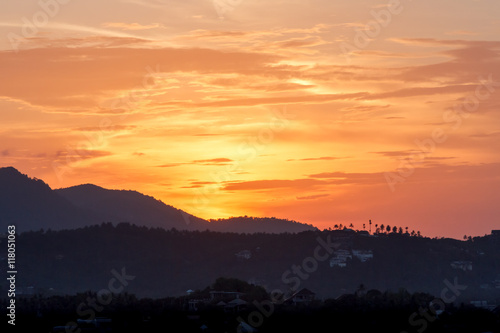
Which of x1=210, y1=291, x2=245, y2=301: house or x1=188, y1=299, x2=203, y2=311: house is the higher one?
x1=210, y1=291, x2=245, y2=301: house

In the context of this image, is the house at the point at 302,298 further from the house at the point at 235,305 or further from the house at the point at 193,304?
the house at the point at 193,304

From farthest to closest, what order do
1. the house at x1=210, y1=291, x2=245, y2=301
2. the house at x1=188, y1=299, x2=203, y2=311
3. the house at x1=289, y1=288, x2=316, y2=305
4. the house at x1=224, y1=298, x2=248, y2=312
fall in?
the house at x1=210, y1=291, x2=245, y2=301
the house at x1=289, y1=288, x2=316, y2=305
the house at x1=188, y1=299, x2=203, y2=311
the house at x1=224, y1=298, x2=248, y2=312

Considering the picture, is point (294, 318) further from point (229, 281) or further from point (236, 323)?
point (229, 281)

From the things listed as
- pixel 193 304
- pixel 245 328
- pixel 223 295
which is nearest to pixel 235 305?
pixel 193 304

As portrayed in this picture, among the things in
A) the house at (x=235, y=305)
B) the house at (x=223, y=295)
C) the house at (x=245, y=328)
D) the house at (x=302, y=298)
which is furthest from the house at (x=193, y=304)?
the house at (x=245, y=328)

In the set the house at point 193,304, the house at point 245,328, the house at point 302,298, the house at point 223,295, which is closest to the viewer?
the house at point 245,328

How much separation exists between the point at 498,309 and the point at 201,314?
1547 inches

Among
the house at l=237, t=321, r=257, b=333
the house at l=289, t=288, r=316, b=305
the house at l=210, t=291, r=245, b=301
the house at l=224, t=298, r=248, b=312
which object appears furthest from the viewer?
the house at l=210, t=291, r=245, b=301

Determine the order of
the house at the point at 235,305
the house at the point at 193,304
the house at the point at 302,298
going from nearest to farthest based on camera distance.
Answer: the house at the point at 235,305
the house at the point at 193,304
the house at the point at 302,298

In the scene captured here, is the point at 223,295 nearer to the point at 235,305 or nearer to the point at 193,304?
the point at 193,304

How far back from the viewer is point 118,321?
96.9m

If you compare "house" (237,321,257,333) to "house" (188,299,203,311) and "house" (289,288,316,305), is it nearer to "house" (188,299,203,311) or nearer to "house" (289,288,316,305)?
"house" (188,299,203,311)

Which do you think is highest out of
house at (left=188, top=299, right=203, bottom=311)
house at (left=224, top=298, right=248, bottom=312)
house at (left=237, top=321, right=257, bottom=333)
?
house at (left=188, top=299, right=203, bottom=311)

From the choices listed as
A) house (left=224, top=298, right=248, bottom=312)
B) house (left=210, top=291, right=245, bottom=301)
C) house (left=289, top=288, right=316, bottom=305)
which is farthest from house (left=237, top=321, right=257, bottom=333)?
house (left=210, top=291, right=245, bottom=301)
